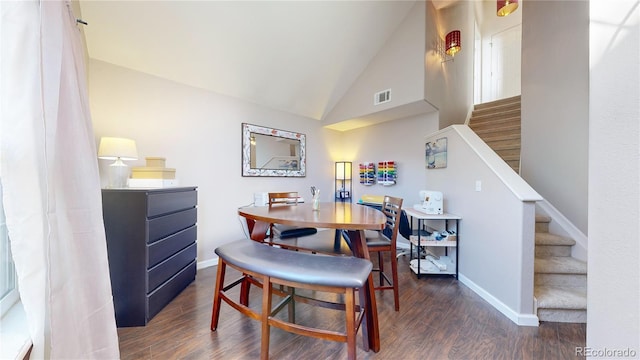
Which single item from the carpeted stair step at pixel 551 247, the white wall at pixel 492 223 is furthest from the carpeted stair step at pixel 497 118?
the carpeted stair step at pixel 551 247

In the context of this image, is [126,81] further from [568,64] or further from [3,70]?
[568,64]

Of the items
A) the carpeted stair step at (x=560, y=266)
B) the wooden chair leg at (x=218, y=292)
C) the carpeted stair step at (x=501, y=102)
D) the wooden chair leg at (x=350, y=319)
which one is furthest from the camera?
the carpeted stair step at (x=501, y=102)

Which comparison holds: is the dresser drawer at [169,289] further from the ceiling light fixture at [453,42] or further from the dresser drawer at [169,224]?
the ceiling light fixture at [453,42]

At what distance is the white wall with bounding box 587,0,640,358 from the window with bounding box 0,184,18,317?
2.27 metres

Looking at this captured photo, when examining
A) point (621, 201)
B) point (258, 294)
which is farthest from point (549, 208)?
point (258, 294)

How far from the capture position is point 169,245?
6.91 feet

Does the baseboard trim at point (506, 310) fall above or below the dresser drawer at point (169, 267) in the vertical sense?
below

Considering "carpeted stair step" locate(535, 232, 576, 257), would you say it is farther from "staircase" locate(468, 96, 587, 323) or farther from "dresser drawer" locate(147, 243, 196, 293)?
"dresser drawer" locate(147, 243, 196, 293)

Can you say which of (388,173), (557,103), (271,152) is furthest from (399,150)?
(271,152)

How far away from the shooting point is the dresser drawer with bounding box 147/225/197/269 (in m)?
1.88

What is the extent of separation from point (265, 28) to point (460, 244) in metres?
3.35

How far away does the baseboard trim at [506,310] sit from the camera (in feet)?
6.00

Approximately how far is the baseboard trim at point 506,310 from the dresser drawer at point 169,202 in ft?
9.87

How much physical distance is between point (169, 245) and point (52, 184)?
1.40 metres
